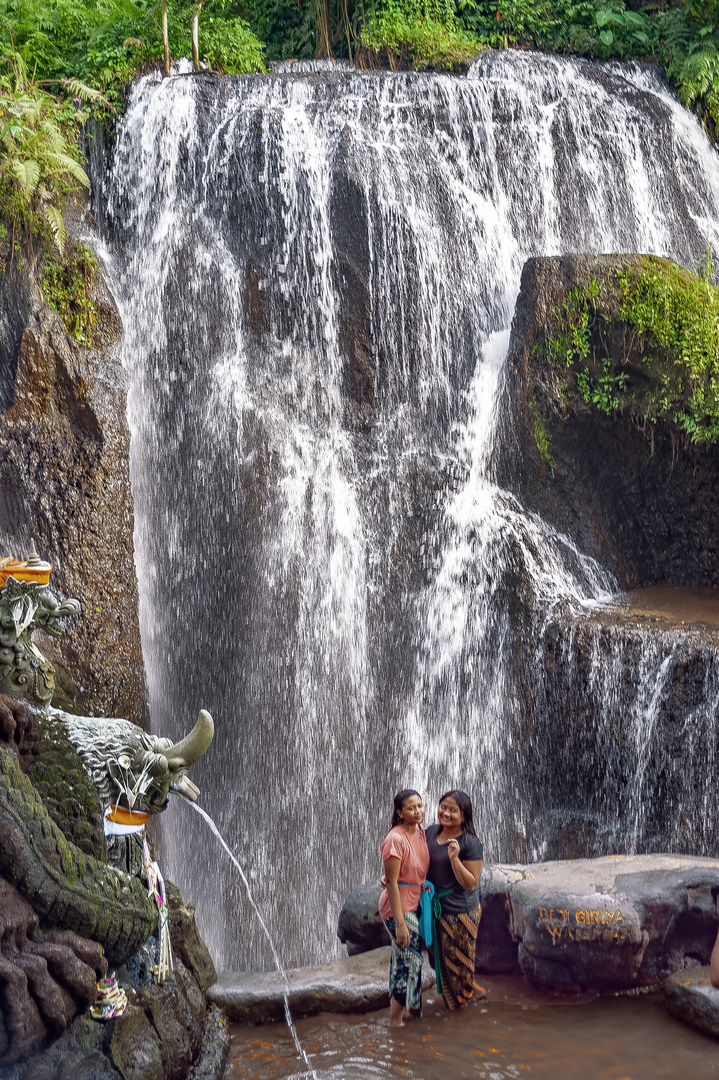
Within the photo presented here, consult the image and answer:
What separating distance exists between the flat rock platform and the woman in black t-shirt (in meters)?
0.33

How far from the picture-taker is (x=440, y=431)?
952 centimetres

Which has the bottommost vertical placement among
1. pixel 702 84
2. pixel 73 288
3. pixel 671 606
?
pixel 671 606

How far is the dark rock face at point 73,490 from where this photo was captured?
8125mm

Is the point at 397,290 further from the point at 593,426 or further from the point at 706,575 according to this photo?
the point at 706,575

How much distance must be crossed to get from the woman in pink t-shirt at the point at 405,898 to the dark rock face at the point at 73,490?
3917 mm

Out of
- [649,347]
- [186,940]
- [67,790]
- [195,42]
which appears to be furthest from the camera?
[195,42]

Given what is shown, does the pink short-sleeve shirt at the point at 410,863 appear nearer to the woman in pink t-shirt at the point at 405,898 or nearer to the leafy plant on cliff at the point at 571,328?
the woman in pink t-shirt at the point at 405,898

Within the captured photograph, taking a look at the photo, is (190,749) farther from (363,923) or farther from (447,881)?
(363,923)

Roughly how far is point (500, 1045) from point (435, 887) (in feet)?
2.72

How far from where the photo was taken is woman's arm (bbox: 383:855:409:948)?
15.7ft

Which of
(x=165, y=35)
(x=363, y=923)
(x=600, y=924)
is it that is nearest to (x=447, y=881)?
(x=600, y=924)

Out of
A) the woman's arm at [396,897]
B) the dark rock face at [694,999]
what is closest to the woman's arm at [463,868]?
the woman's arm at [396,897]

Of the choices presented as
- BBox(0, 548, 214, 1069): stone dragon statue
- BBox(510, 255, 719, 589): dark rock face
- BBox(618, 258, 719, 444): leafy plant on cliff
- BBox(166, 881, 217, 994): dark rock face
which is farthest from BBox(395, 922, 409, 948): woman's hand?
BBox(618, 258, 719, 444): leafy plant on cliff

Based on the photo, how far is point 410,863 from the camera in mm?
4914
